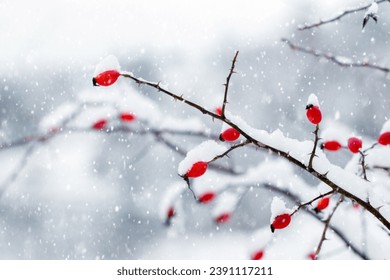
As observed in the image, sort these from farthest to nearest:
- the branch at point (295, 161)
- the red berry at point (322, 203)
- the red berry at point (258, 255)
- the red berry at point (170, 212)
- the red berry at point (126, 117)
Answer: the red berry at point (126, 117) < the red berry at point (170, 212) < the red berry at point (258, 255) < the red berry at point (322, 203) < the branch at point (295, 161)

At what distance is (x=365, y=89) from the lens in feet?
20.6

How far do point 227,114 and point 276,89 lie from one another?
713cm

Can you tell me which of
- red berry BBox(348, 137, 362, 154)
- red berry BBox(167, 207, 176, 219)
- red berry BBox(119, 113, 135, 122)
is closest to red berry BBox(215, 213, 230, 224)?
red berry BBox(167, 207, 176, 219)

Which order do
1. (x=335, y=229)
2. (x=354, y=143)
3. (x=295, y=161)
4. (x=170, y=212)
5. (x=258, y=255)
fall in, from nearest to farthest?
(x=295, y=161), (x=354, y=143), (x=335, y=229), (x=258, y=255), (x=170, y=212)

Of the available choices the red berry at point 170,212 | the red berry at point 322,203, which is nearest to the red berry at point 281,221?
the red berry at point 322,203

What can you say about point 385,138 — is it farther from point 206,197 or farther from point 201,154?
point 206,197

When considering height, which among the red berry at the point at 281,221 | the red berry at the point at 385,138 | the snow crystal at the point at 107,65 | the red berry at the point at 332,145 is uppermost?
the red berry at the point at 332,145

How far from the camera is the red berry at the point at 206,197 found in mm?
1938

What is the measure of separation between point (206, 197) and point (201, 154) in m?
0.90

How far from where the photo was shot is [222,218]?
248 centimetres

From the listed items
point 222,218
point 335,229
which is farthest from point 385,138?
point 222,218

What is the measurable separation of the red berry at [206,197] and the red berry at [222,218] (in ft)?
1.75

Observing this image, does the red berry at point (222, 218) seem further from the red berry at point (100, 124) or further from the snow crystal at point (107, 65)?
the snow crystal at point (107, 65)

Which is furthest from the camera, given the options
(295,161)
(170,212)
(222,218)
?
(222,218)
